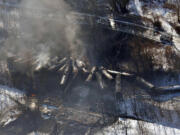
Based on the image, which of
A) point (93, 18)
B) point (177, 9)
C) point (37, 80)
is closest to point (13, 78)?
point (37, 80)

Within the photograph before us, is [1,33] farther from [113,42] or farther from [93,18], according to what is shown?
[113,42]

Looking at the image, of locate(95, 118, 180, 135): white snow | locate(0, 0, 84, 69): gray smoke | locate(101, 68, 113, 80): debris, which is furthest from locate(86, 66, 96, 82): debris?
locate(95, 118, 180, 135): white snow

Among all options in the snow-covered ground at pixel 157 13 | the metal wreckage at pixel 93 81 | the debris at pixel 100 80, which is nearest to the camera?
the metal wreckage at pixel 93 81

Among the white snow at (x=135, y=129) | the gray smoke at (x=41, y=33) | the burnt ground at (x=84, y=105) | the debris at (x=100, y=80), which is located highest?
the gray smoke at (x=41, y=33)

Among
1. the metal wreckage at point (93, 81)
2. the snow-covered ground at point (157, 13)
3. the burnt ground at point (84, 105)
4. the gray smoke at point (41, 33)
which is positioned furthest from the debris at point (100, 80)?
the snow-covered ground at point (157, 13)

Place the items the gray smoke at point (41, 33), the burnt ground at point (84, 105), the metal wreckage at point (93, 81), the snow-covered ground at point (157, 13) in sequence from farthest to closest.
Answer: the snow-covered ground at point (157, 13) → the gray smoke at point (41, 33) → the metal wreckage at point (93, 81) → the burnt ground at point (84, 105)

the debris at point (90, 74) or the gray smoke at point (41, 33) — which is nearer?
the debris at point (90, 74)

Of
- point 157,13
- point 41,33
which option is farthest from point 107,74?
point 157,13

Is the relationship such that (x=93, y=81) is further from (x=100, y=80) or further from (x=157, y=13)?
(x=157, y=13)

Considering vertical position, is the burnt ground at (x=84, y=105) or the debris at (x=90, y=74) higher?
the debris at (x=90, y=74)

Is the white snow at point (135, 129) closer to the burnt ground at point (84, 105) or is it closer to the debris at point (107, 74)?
the burnt ground at point (84, 105)
